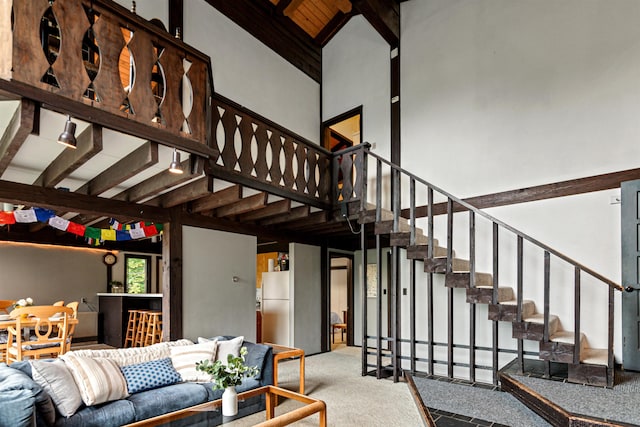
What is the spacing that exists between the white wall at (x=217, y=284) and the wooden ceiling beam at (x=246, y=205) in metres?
0.44

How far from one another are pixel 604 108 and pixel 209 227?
5060 millimetres

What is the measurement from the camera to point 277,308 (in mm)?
7426

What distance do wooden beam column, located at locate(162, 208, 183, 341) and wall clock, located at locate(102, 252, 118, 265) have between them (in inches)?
199

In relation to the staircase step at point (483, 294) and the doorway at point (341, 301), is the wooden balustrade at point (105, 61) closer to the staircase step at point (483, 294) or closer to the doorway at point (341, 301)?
the staircase step at point (483, 294)

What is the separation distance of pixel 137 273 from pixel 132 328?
2.77 meters

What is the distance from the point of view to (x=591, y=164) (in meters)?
4.39

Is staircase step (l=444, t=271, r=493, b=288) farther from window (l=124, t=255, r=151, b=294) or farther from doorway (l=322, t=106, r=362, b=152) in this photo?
window (l=124, t=255, r=151, b=294)

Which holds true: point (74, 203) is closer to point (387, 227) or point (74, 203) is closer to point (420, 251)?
point (387, 227)

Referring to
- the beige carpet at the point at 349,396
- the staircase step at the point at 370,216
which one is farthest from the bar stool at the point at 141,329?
the staircase step at the point at 370,216

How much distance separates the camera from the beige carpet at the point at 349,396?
Answer: 373 cm

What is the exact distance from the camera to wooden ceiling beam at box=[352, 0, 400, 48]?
5.62 meters

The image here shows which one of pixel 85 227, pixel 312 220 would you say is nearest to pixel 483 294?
pixel 312 220

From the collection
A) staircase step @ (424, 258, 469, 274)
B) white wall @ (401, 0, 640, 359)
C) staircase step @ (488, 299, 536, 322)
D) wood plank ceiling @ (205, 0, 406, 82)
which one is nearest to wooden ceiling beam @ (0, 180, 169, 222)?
wood plank ceiling @ (205, 0, 406, 82)

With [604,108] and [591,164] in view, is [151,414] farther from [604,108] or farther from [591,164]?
[604,108]
